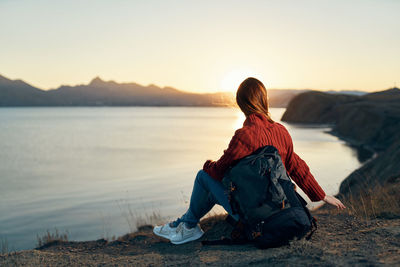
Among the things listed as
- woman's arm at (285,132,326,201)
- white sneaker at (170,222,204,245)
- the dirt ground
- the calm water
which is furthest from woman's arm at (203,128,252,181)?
the calm water

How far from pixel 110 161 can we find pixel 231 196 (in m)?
23.6

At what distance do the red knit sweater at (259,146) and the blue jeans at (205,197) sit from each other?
207 millimetres

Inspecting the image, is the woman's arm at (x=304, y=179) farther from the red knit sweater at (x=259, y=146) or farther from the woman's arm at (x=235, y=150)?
the woman's arm at (x=235, y=150)

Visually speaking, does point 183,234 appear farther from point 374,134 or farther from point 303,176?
point 374,134

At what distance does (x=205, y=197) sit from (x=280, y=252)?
1.02m

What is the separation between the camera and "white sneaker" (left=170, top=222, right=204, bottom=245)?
176 inches

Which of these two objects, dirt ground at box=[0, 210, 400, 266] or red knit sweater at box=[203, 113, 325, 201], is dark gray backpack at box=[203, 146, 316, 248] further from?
dirt ground at box=[0, 210, 400, 266]

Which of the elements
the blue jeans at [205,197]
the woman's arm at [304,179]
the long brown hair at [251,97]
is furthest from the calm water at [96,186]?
the long brown hair at [251,97]

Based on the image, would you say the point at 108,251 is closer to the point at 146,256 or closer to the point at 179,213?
the point at 146,256

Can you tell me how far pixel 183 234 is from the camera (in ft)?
14.7

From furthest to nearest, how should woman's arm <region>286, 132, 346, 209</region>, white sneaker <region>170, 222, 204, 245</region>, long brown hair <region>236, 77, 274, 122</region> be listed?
1. white sneaker <region>170, 222, 204, 245</region>
2. woman's arm <region>286, 132, 346, 209</region>
3. long brown hair <region>236, 77, 274, 122</region>

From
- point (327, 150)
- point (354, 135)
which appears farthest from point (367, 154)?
point (354, 135)

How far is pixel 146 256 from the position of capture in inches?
163

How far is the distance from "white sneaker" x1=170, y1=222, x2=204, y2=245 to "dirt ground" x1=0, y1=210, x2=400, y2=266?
0.24ft
